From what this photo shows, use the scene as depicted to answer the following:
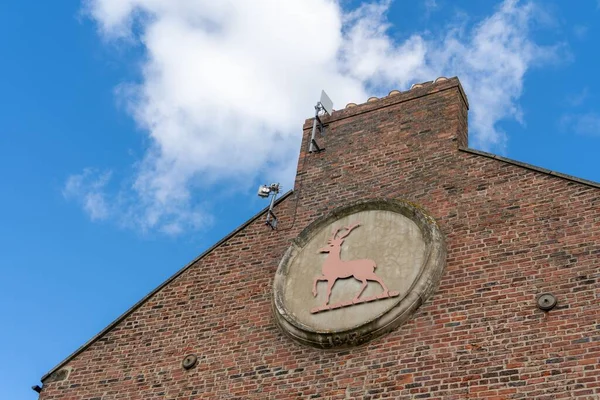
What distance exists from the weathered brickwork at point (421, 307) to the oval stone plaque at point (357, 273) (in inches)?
8.1

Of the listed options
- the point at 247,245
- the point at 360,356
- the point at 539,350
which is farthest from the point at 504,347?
the point at 247,245

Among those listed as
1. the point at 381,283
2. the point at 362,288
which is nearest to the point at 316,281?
the point at 362,288

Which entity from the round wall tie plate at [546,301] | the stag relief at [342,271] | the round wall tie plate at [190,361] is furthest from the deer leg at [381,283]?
the round wall tie plate at [190,361]

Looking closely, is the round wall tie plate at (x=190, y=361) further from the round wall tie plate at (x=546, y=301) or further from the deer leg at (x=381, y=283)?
the round wall tie plate at (x=546, y=301)

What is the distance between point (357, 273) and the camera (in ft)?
38.5

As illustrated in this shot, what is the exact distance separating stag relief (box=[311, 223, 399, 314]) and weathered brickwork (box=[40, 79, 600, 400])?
688mm

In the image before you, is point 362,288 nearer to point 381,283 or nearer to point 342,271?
point 381,283

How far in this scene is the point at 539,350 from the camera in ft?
31.7

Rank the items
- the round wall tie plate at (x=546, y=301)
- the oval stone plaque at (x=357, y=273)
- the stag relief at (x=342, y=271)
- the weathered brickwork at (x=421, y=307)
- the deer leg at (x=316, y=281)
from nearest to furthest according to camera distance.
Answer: the weathered brickwork at (x=421, y=307), the round wall tie plate at (x=546, y=301), the oval stone plaque at (x=357, y=273), the stag relief at (x=342, y=271), the deer leg at (x=316, y=281)

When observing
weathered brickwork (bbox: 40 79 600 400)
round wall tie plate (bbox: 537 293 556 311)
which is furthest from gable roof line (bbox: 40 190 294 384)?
round wall tie plate (bbox: 537 293 556 311)

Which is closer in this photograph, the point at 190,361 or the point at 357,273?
the point at 357,273

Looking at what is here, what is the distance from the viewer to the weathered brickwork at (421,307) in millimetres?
9852

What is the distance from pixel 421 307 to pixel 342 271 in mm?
1494

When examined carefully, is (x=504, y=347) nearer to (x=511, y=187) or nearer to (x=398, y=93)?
(x=511, y=187)
